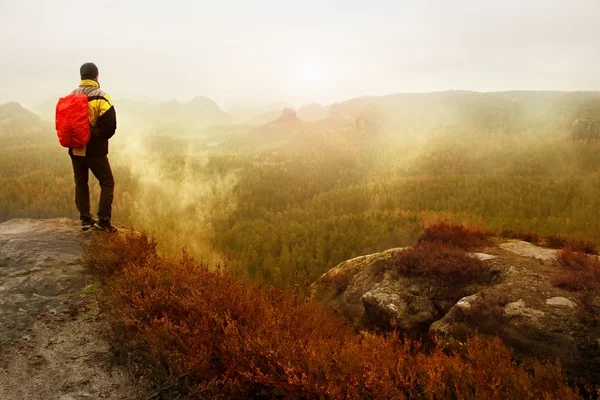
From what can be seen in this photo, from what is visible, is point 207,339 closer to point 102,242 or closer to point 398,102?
point 102,242

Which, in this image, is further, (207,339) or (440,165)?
(440,165)

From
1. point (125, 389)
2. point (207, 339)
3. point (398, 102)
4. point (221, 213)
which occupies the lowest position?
point (221, 213)

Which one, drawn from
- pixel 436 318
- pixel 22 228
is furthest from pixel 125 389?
pixel 22 228

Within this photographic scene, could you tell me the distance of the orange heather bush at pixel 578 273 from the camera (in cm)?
498

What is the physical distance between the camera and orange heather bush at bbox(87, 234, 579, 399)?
2723 millimetres

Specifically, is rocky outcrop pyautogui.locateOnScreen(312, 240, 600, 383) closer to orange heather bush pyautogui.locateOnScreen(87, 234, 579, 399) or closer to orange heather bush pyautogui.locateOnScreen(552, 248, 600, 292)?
orange heather bush pyautogui.locateOnScreen(552, 248, 600, 292)

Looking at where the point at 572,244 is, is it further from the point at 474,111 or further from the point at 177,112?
the point at 177,112

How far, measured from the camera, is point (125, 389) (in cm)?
327

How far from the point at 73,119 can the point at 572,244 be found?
943cm

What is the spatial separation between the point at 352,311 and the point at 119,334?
435 centimetres

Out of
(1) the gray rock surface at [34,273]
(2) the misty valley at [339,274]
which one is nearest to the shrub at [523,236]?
(2) the misty valley at [339,274]

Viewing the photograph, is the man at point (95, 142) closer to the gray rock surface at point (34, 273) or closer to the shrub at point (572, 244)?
the gray rock surface at point (34, 273)

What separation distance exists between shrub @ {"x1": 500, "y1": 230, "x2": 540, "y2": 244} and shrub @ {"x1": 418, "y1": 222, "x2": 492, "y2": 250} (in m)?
0.65

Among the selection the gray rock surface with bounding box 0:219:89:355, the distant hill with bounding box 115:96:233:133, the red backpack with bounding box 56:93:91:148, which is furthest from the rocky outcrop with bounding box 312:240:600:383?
the distant hill with bounding box 115:96:233:133
